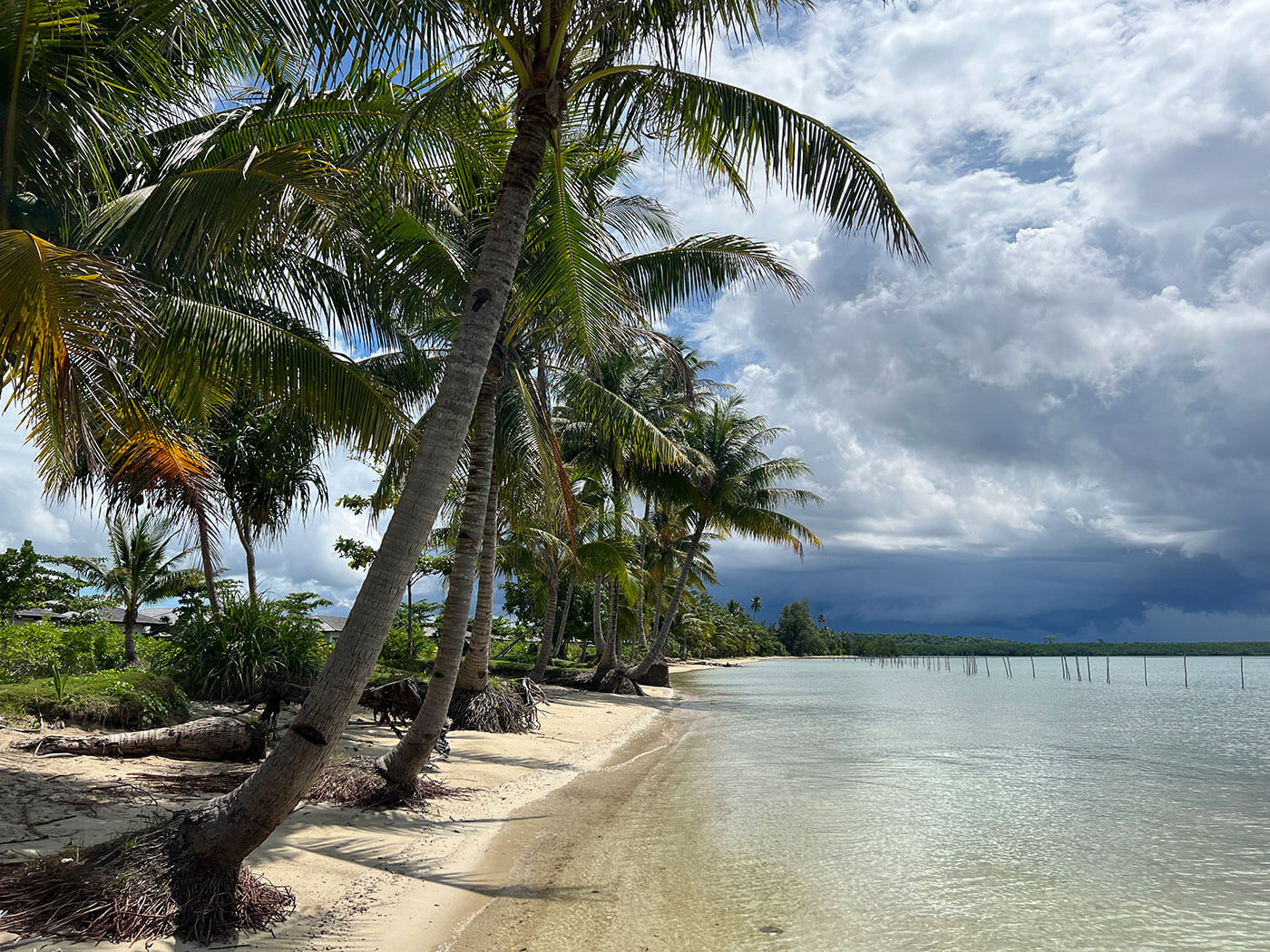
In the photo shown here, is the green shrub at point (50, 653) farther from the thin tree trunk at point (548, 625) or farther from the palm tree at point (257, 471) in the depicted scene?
the thin tree trunk at point (548, 625)

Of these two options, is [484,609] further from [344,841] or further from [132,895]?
[132,895]

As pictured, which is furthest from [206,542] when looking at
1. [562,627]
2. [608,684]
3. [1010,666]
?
[1010,666]

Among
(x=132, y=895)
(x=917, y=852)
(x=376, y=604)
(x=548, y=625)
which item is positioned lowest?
(x=917, y=852)

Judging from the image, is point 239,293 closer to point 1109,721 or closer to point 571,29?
point 571,29

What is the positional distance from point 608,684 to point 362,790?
18.2 meters

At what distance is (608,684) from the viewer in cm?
2520

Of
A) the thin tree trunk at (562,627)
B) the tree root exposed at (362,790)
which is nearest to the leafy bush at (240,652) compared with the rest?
the tree root exposed at (362,790)

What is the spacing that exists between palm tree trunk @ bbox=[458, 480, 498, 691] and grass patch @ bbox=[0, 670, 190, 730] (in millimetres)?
3869

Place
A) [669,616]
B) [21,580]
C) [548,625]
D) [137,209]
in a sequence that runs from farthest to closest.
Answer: [669,616], [548,625], [21,580], [137,209]

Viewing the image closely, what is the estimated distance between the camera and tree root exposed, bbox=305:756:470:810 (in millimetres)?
7348

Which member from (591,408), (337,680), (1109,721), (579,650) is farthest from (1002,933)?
(579,650)

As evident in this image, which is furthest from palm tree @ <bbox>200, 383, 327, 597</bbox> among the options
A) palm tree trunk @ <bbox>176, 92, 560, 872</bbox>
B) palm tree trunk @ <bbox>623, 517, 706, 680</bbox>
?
palm tree trunk @ <bbox>623, 517, 706, 680</bbox>

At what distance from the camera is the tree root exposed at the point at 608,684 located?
25.1 m

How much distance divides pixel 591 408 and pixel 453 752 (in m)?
5.46
